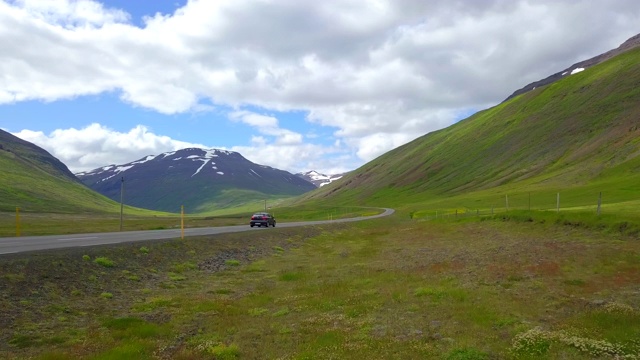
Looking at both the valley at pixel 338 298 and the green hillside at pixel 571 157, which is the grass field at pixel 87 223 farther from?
the green hillside at pixel 571 157

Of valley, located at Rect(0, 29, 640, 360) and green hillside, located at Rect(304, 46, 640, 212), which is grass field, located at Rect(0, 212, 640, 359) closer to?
valley, located at Rect(0, 29, 640, 360)

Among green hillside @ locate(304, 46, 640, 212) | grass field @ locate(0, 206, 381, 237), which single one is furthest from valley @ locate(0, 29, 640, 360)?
green hillside @ locate(304, 46, 640, 212)

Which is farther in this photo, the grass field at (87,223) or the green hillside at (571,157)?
the green hillside at (571,157)

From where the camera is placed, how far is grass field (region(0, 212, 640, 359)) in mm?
13180

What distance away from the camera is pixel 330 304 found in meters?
19.3

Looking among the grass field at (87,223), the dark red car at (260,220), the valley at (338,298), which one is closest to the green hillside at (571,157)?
the grass field at (87,223)

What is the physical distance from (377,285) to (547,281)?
7.82m

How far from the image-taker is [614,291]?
18.2 m

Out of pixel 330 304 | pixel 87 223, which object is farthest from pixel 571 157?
pixel 330 304

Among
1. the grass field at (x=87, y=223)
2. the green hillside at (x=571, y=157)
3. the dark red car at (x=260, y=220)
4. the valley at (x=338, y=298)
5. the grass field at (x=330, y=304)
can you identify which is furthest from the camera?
the green hillside at (x=571, y=157)

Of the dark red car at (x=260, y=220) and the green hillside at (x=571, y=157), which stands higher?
the green hillside at (x=571, y=157)

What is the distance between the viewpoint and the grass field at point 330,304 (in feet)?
43.2

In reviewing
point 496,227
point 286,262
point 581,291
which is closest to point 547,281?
Answer: point 581,291

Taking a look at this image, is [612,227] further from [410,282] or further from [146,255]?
[146,255]
